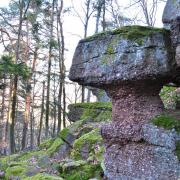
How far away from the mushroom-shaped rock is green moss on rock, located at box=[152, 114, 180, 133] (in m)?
0.22

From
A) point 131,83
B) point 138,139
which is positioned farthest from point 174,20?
point 138,139

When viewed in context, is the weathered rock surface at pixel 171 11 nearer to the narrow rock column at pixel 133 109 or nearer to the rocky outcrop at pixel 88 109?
the narrow rock column at pixel 133 109

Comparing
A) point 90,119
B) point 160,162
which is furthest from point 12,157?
point 160,162

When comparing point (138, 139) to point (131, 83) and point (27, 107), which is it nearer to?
point (131, 83)

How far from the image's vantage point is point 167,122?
A: 23.8ft

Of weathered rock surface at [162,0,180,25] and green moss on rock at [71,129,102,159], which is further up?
weathered rock surface at [162,0,180,25]

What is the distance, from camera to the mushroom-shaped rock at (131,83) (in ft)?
24.0

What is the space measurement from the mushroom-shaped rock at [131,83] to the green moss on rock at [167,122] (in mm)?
224

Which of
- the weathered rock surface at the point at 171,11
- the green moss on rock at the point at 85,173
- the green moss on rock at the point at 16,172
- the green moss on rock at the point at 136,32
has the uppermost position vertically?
the weathered rock surface at the point at 171,11

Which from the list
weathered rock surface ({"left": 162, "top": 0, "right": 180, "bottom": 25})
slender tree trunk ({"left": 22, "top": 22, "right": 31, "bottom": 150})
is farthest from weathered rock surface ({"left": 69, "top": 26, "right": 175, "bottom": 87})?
slender tree trunk ({"left": 22, "top": 22, "right": 31, "bottom": 150})

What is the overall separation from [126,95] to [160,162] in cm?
177

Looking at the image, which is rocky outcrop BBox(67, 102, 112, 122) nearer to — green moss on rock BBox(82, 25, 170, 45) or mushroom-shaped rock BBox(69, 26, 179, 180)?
mushroom-shaped rock BBox(69, 26, 179, 180)

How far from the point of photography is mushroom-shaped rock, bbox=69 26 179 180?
732 cm

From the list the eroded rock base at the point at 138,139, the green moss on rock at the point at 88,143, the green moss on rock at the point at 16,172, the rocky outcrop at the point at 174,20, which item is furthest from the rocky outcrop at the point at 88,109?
the rocky outcrop at the point at 174,20
